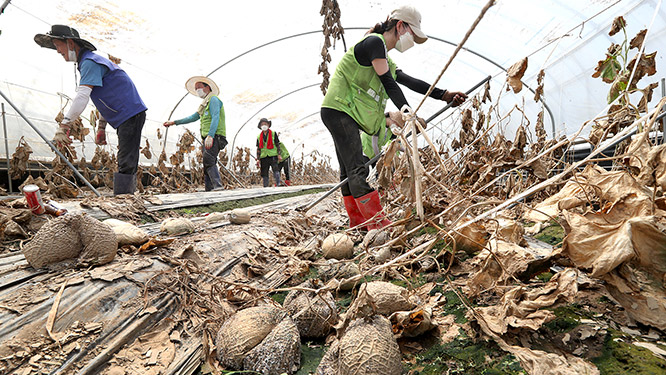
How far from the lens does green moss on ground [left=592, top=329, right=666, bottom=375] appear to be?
2.56 ft

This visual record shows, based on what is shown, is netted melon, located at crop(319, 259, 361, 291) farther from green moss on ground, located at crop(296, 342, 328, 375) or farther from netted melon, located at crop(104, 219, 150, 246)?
netted melon, located at crop(104, 219, 150, 246)

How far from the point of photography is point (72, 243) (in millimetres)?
1711

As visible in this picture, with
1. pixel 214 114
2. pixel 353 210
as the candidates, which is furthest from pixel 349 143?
pixel 214 114

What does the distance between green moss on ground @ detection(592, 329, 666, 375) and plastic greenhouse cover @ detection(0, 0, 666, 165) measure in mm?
3879

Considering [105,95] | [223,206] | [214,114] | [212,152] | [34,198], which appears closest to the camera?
[34,198]

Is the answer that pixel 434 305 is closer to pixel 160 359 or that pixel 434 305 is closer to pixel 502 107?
pixel 160 359

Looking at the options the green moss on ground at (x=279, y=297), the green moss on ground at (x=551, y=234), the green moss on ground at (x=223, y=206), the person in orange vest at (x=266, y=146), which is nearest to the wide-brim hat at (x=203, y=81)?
the person in orange vest at (x=266, y=146)

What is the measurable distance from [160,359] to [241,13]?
8.86 meters

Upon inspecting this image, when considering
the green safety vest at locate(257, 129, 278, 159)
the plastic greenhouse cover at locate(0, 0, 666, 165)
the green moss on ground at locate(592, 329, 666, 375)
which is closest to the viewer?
the green moss on ground at locate(592, 329, 666, 375)

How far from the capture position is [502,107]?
1029cm

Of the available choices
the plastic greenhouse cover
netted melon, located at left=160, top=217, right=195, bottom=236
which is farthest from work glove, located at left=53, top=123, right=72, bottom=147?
netted melon, located at left=160, top=217, right=195, bottom=236

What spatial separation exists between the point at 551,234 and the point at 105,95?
5181 millimetres

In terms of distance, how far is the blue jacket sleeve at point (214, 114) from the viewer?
Answer: 244 inches

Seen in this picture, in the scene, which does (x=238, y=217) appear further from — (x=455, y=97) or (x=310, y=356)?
(x=455, y=97)
